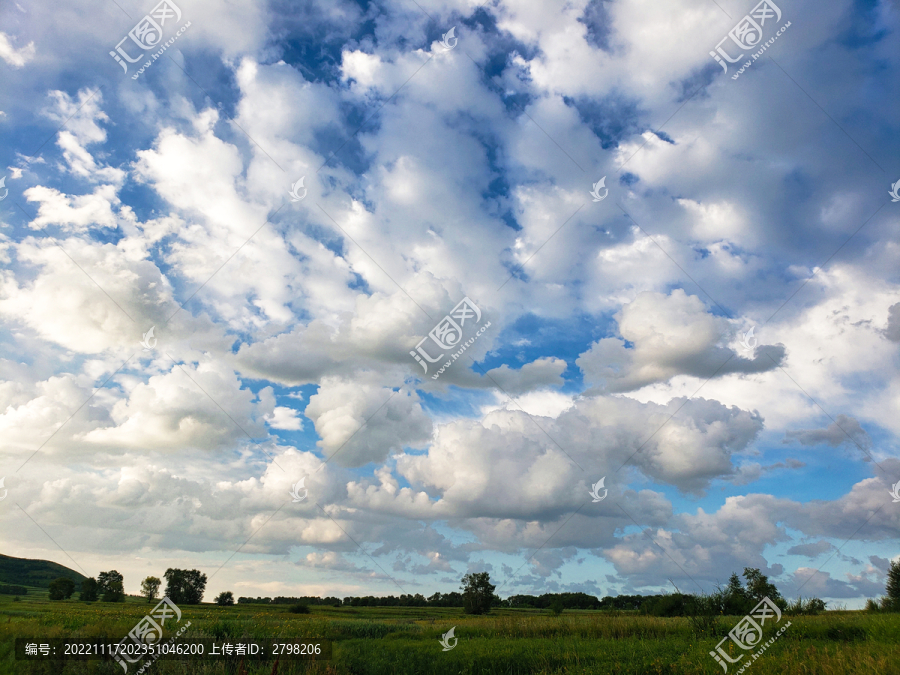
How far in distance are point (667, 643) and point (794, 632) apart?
39.6ft

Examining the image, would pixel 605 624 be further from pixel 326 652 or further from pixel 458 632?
pixel 326 652

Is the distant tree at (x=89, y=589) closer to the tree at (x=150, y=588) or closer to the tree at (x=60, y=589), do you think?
the tree at (x=60, y=589)

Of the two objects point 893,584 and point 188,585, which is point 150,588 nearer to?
point 188,585

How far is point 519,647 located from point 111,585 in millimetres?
64431

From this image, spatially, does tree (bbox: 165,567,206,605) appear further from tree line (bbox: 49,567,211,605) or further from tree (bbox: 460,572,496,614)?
tree (bbox: 460,572,496,614)

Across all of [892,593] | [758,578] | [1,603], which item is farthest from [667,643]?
[758,578]

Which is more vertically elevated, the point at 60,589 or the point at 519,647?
the point at 60,589

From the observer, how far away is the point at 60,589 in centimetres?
5094

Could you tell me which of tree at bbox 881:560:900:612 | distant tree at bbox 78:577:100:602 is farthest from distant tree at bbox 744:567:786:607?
distant tree at bbox 78:577:100:602

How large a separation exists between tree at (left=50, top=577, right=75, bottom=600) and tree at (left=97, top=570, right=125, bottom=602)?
8.80m

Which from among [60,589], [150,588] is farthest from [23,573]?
[150,588]

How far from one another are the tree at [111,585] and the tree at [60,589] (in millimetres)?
8798

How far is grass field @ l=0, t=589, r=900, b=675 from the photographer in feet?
67.6

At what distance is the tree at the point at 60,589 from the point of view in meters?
50.2
